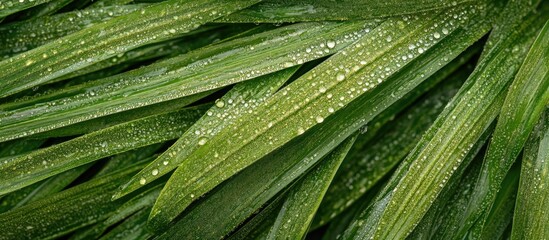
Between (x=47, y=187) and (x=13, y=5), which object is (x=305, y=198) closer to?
(x=47, y=187)

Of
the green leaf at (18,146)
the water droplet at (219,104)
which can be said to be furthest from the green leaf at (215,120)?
the green leaf at (18,146)

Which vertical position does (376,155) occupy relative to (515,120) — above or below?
below

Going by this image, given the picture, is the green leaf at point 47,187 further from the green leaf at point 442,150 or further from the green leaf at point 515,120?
the green leaf at point 515,120

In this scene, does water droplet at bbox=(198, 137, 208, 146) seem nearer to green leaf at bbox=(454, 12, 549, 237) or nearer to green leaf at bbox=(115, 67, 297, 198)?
green leaf at bbox=(115, 67, 297, 198)

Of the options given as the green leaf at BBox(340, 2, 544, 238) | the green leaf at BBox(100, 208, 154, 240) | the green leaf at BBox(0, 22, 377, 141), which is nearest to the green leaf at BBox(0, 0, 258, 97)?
the green leaf at BBox(0, 22, 377, 141)

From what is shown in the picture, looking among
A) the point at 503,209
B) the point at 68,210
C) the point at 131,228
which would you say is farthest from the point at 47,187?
the point at 503,209

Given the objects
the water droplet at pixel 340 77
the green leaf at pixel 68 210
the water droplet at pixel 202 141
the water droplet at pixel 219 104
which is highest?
the water droplet at pixel 340 77
